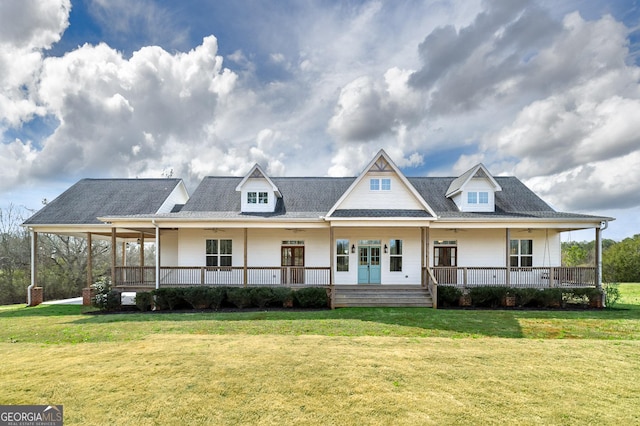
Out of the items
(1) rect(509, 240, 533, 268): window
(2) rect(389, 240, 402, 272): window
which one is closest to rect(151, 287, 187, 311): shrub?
(2) rect(389, 240, 402, 272): window

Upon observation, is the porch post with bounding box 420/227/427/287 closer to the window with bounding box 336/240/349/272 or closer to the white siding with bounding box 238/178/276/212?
the window with bounding box 336/240/349/272

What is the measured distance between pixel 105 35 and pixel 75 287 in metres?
19.4

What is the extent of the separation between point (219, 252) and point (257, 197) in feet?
11.2

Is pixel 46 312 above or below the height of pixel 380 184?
below

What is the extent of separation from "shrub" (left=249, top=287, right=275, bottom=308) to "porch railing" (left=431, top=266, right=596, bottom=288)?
7445 millimetres

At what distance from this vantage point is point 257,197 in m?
16.5

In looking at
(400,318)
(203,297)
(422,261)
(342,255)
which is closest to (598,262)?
(422,261)

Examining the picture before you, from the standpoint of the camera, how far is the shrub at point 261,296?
531 inches

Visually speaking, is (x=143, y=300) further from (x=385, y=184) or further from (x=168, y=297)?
(x=385, y=184)

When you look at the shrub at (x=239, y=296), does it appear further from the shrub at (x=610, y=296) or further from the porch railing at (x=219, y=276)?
the shrub at (x=610, y=296)

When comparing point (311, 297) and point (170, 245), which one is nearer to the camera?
point (311, 297)

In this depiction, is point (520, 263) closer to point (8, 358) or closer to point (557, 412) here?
point (557, 412)

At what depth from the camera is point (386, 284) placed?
52.3ft

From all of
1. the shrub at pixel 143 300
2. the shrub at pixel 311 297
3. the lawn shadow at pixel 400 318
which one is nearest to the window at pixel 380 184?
the shrub at pixel 311 297
